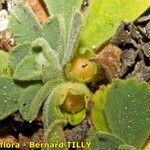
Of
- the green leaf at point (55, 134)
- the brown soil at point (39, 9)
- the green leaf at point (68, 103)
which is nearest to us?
the green leaf at point (55, 134)

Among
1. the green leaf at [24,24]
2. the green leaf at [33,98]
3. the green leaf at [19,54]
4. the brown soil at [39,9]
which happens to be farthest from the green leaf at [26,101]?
the brown soil at [39,9]

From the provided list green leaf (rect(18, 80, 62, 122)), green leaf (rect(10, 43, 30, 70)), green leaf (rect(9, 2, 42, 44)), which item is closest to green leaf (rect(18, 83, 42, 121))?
green leaf (rect(18, 80, 62, 122))

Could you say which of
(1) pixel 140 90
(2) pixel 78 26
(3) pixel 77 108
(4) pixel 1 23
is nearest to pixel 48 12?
(4) pixel 1 23

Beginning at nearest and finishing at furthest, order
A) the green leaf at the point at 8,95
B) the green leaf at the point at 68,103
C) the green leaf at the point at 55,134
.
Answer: the green leaf at the point at 55,134, the green leaf at the point at 68,103, the green leaf at the point at 8,95

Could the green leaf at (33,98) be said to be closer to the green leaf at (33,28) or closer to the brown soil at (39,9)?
the green leaf at (33,28)

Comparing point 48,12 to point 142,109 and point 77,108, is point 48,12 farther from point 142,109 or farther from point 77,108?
point 142,109

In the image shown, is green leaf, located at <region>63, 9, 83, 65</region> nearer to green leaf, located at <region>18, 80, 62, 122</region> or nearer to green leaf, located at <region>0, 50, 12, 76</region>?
green leaf, located at <region>18, 80, 62, 122</region>

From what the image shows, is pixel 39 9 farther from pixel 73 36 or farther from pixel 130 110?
pixel 130 110
